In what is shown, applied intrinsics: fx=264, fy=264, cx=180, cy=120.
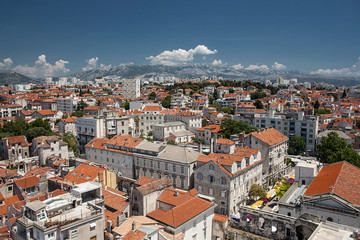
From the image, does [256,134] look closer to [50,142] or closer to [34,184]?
[34,184]

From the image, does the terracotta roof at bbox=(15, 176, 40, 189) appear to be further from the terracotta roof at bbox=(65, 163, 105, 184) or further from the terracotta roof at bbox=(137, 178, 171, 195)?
the terracotta roof at bbox=(137, 178, 171, 195)

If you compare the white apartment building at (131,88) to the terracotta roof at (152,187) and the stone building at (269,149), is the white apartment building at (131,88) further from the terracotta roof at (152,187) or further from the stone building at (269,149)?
the terracotta roof at (152,187)

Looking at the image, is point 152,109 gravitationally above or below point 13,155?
above

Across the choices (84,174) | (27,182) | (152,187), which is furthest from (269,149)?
(27,182)

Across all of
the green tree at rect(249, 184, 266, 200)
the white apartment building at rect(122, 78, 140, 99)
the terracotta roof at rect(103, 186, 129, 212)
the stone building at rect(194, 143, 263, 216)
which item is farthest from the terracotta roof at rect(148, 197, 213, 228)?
the white apartment building at rect(122, 78, 140, 99)

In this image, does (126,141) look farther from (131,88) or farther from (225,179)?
(131,88)

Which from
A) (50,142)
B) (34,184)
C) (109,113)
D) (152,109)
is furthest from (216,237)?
(152,109)
